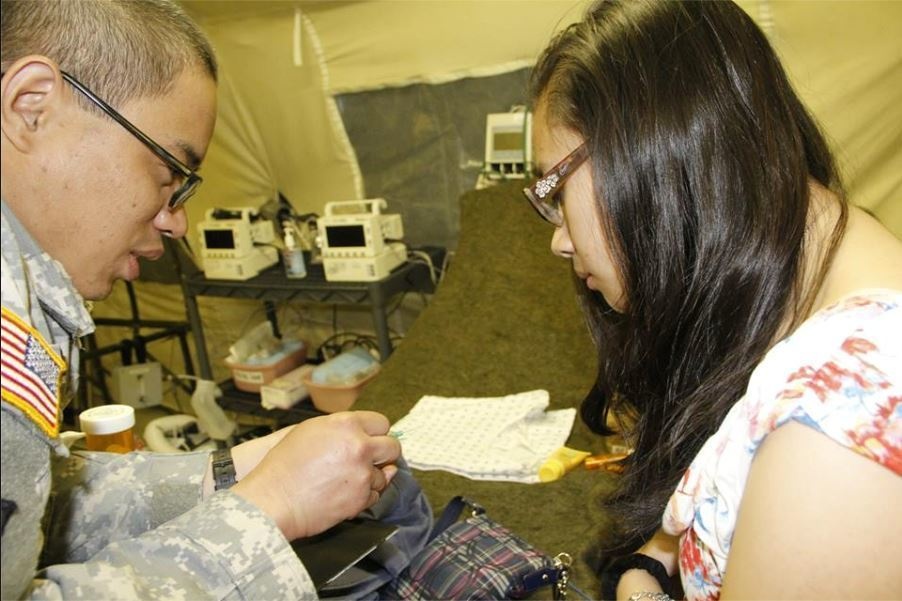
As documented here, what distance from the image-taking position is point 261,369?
109 inches

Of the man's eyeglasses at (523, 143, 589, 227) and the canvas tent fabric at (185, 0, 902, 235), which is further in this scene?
the canvas tent fabric at (185, 0, 902, 235)

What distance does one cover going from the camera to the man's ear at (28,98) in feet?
2.10

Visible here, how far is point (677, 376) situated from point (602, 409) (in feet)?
1.42

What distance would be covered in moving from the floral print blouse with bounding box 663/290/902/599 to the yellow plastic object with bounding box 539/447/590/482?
0.75 metres

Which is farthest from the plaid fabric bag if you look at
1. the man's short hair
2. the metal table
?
the metal table

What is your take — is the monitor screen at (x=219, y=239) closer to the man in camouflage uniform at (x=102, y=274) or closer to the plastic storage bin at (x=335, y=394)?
the plastic storage bin at (x=335, y=394)

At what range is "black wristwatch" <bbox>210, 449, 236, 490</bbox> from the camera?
3.59 ft

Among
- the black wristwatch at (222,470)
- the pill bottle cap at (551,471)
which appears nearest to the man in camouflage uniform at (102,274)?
the black wristwatch at (222,470)

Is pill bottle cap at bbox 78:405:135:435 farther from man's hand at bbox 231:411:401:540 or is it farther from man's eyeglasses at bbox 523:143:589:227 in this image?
man's eyeglasses at bbox 523:143:589:227

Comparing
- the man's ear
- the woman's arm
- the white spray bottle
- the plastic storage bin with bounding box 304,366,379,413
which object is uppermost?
the man's ear

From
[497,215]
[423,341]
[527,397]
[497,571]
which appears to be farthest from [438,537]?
[497,215]

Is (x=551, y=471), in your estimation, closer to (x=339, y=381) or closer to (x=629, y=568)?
(x=629, y=568)

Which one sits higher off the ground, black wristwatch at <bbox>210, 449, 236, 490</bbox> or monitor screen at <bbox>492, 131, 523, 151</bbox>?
monitor screen at <bbox>492, 131, 523, 151</bbox>

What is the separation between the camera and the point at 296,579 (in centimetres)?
75
